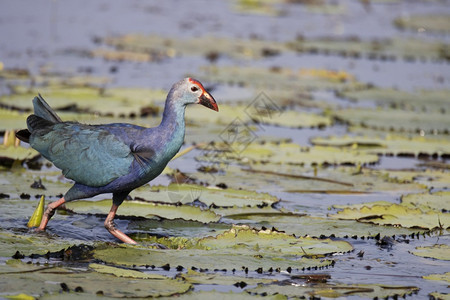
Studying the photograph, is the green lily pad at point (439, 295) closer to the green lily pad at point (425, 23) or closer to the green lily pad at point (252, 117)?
the green lily pad at point (252, 117)

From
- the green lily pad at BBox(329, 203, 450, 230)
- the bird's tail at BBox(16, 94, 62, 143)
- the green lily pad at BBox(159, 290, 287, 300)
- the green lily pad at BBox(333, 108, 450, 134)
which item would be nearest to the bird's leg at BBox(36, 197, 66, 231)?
the bird's tail at BBox(16, 94, 62, 143)

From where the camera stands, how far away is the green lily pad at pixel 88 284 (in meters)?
4.67

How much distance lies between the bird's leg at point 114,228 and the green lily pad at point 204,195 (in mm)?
843

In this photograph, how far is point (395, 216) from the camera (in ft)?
21.9

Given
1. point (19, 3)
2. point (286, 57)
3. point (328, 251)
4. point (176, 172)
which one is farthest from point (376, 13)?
point (328, 251)

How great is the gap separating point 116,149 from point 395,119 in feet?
19.0

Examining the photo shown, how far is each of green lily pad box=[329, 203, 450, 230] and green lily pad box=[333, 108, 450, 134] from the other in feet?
11.5

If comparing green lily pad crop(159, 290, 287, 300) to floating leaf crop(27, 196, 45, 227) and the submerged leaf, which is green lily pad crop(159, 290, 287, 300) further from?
floating leaf crop(27, 196, 45, 227)

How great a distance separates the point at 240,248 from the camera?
5.67 metres

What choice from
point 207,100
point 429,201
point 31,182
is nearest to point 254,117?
point 429,201

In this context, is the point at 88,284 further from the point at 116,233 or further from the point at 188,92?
the point at 188,92

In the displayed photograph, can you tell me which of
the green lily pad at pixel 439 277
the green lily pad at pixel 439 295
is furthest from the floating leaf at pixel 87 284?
the green lily pad at pixel 439 277

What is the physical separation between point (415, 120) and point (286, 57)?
215 inches

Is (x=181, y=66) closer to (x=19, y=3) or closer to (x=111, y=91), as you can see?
(x=111, y=91)
